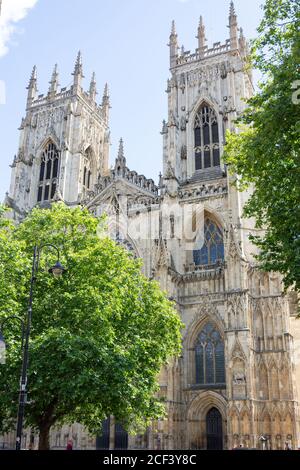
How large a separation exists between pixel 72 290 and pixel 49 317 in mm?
1264

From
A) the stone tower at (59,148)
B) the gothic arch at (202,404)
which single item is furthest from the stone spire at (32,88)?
the gothic arch at (202,404)

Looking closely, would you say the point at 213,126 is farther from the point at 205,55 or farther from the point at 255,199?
the point at 255,199

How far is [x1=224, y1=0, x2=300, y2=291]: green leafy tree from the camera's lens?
13820mm

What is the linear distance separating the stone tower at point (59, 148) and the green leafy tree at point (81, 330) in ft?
68.3

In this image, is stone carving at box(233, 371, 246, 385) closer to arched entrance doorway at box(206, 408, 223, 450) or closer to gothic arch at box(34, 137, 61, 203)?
arched entrance doorway at box(206, 408, 223, 450)

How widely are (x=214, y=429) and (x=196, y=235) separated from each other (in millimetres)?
12511

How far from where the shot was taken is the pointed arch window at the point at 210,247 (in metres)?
32.6

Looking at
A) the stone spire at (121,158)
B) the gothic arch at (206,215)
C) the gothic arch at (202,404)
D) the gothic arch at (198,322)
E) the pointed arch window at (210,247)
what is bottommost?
the gothic arch at (202,404)

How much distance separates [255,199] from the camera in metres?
16.7

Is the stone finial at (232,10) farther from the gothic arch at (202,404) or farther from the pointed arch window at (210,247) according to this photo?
the gothic arch at (202,404)

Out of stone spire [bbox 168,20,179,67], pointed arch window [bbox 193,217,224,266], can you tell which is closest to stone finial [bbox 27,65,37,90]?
stone spire [bbox 168,20,179,67]

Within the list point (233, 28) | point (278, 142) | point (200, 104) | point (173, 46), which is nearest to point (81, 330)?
point (278, 142)
